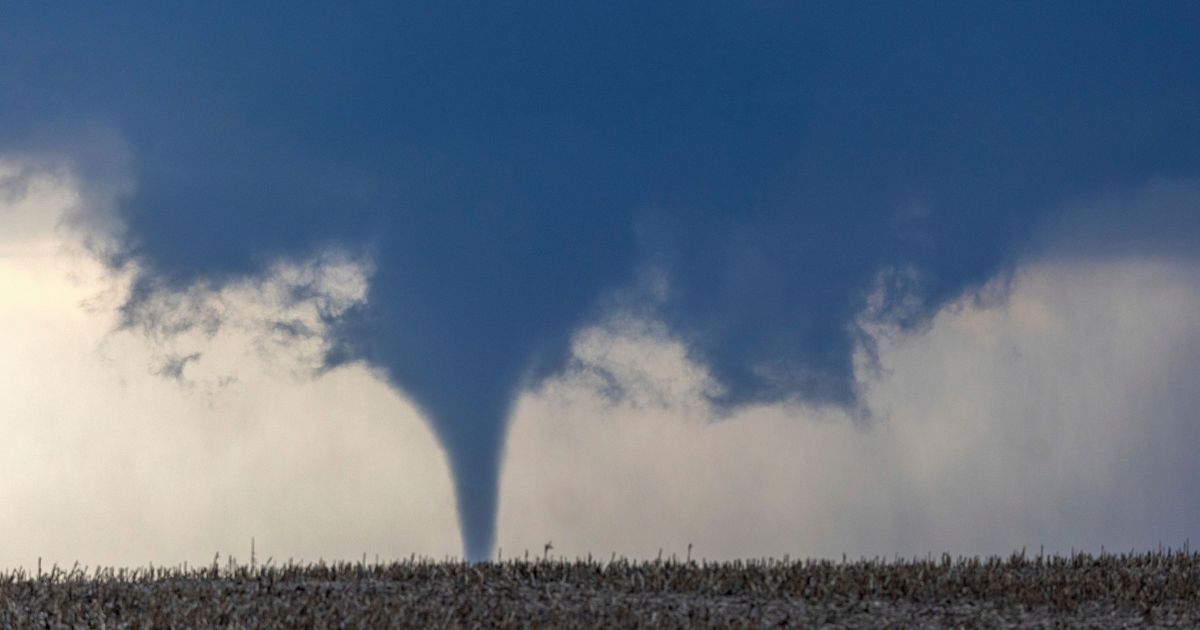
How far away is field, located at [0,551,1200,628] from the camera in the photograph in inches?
656

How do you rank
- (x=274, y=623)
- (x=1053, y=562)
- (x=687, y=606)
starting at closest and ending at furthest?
(x=274, y=623) < (x=687, y=606) < (x=1053, y=562)

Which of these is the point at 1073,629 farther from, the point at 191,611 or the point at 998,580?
the point at 191,611

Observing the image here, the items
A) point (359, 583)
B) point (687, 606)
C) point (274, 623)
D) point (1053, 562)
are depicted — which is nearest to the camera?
point (274, 623)

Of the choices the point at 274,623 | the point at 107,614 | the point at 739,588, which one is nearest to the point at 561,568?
the point at 739,588

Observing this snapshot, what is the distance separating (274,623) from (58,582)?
4.77 m

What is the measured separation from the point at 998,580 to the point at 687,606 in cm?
502

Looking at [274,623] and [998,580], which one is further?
[998,580]

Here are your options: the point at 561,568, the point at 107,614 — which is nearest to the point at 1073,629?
the point at 561,568

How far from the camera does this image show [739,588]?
18.6 m

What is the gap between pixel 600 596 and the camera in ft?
58.4

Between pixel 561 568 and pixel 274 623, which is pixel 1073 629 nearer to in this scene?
pixel 561 568

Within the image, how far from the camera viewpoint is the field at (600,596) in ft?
54.6

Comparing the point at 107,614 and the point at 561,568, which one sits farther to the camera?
the point at 561,568

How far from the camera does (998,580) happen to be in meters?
19.7
